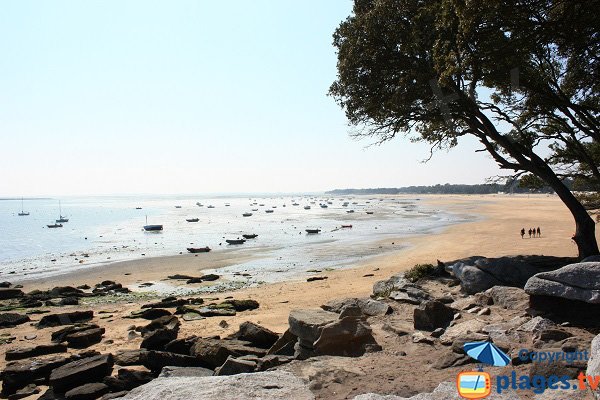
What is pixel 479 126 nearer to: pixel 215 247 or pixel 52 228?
pixel 215 247

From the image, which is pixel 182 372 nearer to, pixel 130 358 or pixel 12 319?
pixel 130 358

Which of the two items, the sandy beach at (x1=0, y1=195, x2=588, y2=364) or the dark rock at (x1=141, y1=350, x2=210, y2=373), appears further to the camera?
the sandy beach at (x1=0, y1=195, x2=588, y2=364)

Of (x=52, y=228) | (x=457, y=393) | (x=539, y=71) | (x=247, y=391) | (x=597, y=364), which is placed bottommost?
(x=52, y=228)

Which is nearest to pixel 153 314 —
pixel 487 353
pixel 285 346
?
pixel 285 346

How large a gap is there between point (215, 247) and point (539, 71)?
39.5 metres

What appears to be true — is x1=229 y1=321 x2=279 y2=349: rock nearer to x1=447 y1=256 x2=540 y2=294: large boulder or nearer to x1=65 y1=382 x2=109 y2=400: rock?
x1=65 y1=382 x2=109 y2=400: rock

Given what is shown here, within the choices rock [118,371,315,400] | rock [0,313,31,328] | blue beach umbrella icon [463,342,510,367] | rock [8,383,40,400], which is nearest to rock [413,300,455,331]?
blue beach umbrella icon [463,342,510,367]

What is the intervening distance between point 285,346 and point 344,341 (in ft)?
6.08

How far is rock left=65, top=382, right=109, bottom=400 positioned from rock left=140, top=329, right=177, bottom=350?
2842 mm

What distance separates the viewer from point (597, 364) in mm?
4727

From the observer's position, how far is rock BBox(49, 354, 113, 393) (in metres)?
8.83

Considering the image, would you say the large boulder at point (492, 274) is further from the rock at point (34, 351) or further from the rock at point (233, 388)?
the rock at point (34, 351)

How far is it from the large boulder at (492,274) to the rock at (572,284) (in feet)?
12.5

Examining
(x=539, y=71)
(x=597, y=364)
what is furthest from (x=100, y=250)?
(x=597, y=364)
